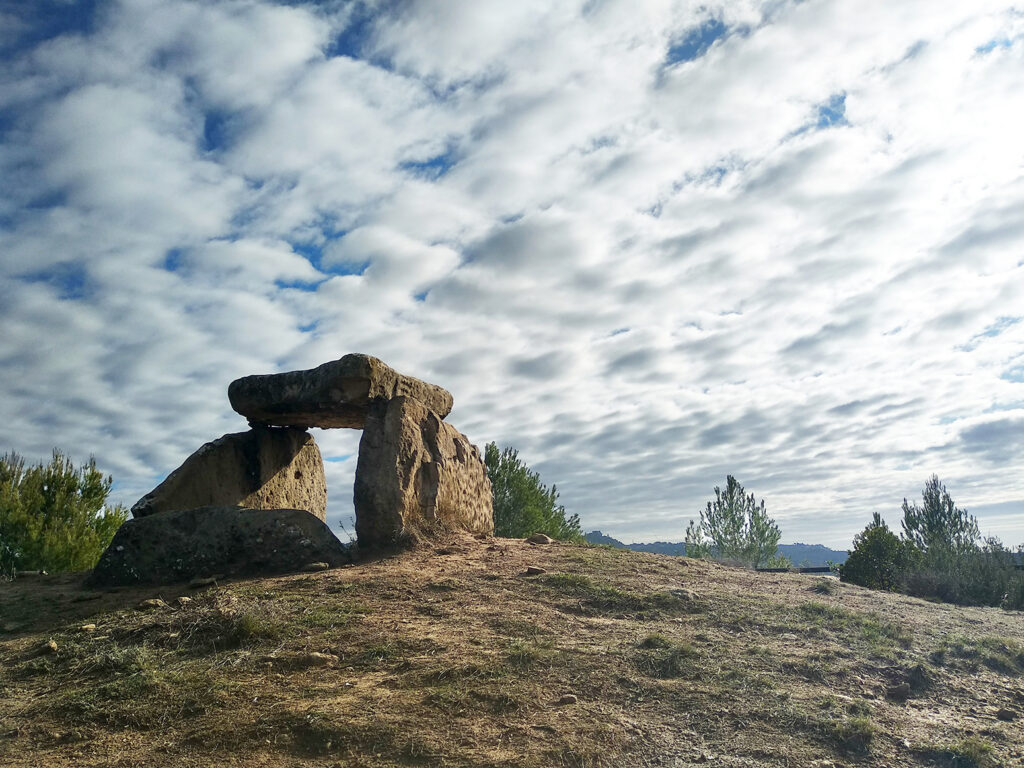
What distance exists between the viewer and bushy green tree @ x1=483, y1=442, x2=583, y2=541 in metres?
22.7

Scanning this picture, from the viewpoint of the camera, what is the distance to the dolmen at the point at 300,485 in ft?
29.9

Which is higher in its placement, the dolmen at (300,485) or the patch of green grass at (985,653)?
the dolmen at (300,485)

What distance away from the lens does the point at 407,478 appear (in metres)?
10.0

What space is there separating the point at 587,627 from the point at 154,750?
143 inches

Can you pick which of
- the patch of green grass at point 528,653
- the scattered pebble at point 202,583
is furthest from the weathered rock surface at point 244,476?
the patch of green grass at point 528,653

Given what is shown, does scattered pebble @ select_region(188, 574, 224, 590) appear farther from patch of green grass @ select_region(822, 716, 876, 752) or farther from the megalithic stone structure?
patch of green grass @ select_region(822, 716, 876, 752)

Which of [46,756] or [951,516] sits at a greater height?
[951,516]

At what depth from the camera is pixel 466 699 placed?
17.5ft

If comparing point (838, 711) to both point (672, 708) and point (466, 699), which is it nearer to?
point (672, 708)

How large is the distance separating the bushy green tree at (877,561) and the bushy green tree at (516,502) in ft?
28.5

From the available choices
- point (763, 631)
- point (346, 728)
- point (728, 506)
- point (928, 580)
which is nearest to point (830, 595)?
point (763, 631)

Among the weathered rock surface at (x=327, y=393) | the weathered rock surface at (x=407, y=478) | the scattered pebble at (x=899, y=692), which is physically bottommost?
the scattered pebble at (x=899, y=692)

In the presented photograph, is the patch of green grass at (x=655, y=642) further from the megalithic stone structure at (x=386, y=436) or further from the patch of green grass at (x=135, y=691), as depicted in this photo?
the megalithic stone structure at (x=386, y=436)

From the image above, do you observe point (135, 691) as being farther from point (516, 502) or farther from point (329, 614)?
point (516, 502)
